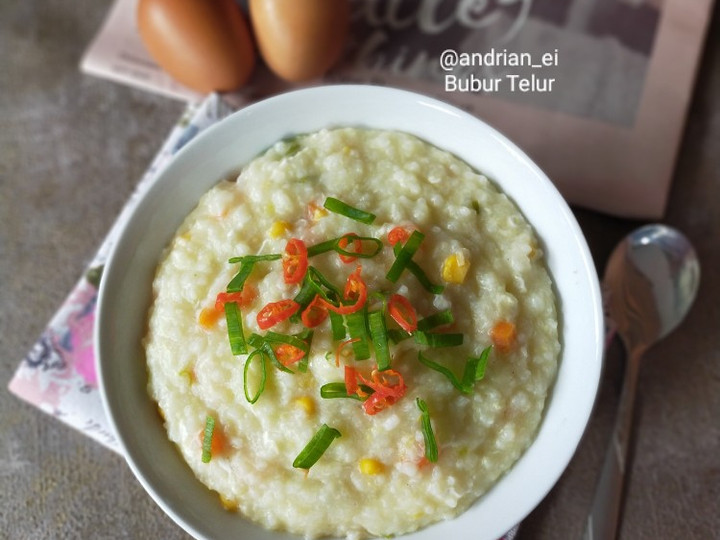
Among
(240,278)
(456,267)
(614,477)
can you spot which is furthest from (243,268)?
(614,477)

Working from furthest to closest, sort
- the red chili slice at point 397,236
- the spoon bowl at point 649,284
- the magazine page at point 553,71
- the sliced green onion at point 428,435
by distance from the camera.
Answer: the magazine page at point 553,71, the spoon bowl at point 649,284, the red chili slice at point 397,236, the sliced green onion at point 428,435

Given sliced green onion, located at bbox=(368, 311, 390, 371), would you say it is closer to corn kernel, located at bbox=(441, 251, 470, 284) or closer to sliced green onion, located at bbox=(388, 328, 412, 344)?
sliced green onion, located at bbox=(388, 328, 412, 344)

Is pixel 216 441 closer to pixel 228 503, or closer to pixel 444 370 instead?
pixel 228 503

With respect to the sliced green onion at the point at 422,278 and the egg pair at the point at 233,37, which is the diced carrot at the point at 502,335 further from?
the egg pair at the point at 233,37

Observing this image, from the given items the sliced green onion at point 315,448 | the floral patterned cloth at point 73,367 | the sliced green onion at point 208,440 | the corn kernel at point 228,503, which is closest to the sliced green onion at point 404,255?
the sliced green onion at point 315,448

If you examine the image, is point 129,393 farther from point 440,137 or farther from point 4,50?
point 4,50

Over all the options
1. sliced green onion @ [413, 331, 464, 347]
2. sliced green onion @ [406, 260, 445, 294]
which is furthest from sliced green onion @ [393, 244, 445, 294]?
sliced green onion @ [413, 331, 464, 347]

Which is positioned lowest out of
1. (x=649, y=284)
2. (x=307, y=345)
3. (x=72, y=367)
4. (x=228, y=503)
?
(x=72, y=367)
